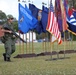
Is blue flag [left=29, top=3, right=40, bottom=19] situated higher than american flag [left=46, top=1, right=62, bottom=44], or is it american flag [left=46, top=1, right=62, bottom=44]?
blue flag [left=29, top=3, right=40, bottom=19]

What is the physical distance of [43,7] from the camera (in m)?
19.6

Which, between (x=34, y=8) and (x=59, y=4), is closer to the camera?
(x=59, y=4)

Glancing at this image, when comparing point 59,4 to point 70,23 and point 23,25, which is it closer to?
point 23,25

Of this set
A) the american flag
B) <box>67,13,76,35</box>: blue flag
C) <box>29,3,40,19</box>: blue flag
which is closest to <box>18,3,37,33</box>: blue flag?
<box>29,3,40,19</box>: blue flag

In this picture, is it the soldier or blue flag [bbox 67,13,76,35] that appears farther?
blue flag [bbox 67,13,76,35]

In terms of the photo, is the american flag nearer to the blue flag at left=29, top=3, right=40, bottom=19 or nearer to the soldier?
the soldier

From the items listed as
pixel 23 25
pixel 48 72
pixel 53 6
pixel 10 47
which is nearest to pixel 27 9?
pixel 23 25

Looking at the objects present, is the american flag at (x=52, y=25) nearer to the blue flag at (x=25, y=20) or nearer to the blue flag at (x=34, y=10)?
the blue flag at (x=25, y=20)

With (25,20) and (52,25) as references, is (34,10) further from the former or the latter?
(52,25)

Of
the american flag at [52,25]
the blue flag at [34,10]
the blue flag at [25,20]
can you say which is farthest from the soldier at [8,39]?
the blue flag at [34,10]

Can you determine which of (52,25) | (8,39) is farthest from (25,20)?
(8,39)

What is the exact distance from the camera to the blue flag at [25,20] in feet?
58.8

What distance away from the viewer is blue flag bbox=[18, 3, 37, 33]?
17922mm

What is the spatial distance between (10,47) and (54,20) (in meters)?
2.34
